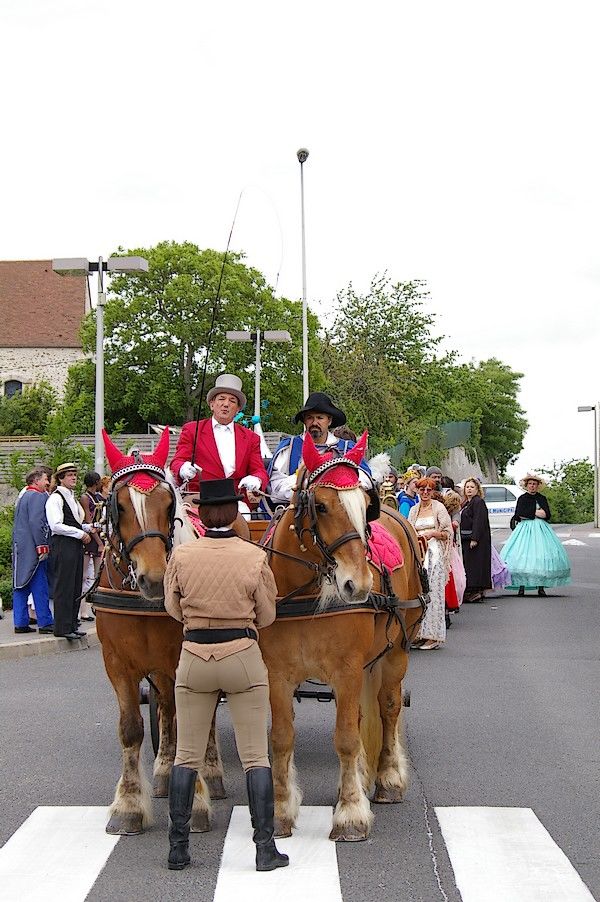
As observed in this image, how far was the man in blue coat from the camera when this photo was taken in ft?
52.7

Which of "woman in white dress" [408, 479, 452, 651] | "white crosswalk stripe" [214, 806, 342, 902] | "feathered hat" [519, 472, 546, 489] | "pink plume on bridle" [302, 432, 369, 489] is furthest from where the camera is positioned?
"feathered hat" [519, 472, 546, 489]

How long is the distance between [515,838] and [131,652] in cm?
227

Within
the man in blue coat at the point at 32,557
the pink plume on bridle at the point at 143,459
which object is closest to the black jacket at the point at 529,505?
the man in blue coat at the point at 32,557

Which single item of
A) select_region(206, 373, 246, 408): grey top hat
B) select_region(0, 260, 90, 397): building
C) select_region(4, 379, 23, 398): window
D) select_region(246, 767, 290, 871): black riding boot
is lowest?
select_region(246, 767, 290, 871): black riding boot

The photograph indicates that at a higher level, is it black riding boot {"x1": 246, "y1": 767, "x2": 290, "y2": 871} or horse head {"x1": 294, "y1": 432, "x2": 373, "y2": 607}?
horse head {"x1": 294, "y1": 432, "x2": 373, "y2": 607}

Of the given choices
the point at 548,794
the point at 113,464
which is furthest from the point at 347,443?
the point at 548,794

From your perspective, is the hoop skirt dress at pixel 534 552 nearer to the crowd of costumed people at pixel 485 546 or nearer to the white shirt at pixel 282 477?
the crowd of costumed people at pixel 485 546

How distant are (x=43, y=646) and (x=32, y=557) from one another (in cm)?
147

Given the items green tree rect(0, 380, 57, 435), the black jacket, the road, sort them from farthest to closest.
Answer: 1. green tree rect(0, 380, 57, 435)
2. the black jacket
3. the road

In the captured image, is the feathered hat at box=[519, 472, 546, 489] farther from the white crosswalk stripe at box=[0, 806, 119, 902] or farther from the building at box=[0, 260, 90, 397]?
the building at box=[0, 260, 90, 397]

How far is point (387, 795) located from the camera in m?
7.56

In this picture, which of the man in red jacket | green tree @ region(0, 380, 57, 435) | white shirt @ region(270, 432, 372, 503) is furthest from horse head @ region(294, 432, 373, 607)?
green tree @ region(0, 380, 57, 435)

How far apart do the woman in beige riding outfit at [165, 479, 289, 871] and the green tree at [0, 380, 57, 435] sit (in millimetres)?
56411

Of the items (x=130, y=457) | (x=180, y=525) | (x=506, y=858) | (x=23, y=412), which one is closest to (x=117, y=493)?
(x=130, y=457)
